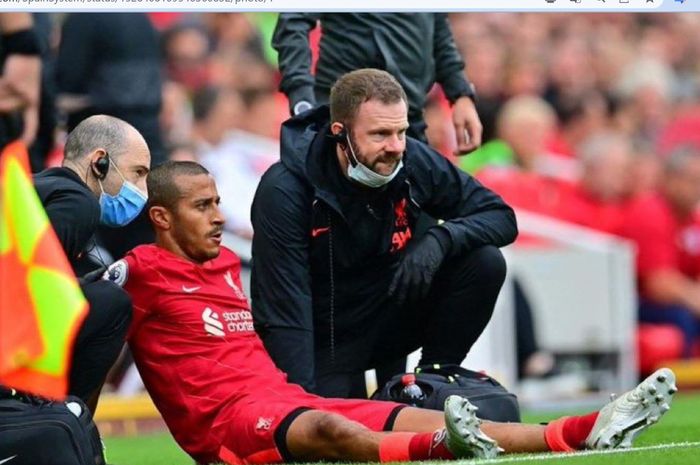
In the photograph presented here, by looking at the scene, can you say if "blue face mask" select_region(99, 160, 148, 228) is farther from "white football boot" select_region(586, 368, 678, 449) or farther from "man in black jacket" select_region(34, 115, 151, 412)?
"white football boot" select_region(586, 368, 678, 449)

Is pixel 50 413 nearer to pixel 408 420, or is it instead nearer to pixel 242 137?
pixel 408 420

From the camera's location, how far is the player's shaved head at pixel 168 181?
644cm

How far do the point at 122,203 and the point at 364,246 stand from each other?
1.07 m

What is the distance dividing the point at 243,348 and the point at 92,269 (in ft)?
1.97

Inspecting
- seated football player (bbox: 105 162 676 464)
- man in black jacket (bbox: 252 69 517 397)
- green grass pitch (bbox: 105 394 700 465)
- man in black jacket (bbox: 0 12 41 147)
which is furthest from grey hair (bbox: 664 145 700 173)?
seated football player (bbox: 105 162 676 464)

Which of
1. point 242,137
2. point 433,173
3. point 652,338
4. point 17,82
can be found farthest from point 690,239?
point 433,173

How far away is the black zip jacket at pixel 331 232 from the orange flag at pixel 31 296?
1574 millimetres

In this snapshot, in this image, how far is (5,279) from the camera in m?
5.05

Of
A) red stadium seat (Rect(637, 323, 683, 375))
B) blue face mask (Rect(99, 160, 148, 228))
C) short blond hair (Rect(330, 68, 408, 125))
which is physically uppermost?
short blond hair (Rect(330, 68, 408, 125))

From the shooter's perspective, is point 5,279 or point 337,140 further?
point 337,140

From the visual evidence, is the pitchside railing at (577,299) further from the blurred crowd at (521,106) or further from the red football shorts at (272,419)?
the red football shorts at (272,419)

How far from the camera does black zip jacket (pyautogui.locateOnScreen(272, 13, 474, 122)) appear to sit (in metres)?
7.58

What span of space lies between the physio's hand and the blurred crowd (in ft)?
8.57

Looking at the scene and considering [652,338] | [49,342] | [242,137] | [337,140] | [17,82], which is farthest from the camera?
[652,338]
